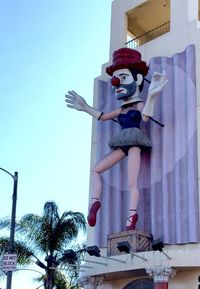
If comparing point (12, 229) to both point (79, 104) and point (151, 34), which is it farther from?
point (151, 34)

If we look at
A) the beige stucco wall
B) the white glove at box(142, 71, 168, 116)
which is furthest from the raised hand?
the white glove at box(142, 71, 168, 116)

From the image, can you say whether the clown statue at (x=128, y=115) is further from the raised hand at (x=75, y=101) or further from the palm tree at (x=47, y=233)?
the palm tree at (x=47, y=233)

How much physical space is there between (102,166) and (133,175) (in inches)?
63.0

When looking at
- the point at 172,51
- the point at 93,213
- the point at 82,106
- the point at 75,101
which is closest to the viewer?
the point at 93,213

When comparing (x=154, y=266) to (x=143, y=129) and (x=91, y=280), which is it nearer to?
(x=91, y=280)

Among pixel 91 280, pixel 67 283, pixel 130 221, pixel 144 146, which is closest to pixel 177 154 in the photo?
pixel 144 146

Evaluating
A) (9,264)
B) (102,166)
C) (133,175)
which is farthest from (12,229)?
(133,175)

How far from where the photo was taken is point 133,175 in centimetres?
2281

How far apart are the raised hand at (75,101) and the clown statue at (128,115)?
0.08m

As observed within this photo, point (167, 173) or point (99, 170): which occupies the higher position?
point (99, 170)

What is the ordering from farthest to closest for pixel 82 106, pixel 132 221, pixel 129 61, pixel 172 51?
1. pixel 82 106
2. pixel 172 51
3. pixel 129 61
4. pixel 132 221

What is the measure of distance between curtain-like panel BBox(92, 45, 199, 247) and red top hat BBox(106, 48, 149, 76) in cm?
70

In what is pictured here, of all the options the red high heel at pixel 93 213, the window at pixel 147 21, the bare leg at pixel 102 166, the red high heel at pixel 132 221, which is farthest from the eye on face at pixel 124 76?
the red high heel at pixel 132 221

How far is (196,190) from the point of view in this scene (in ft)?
70.7
